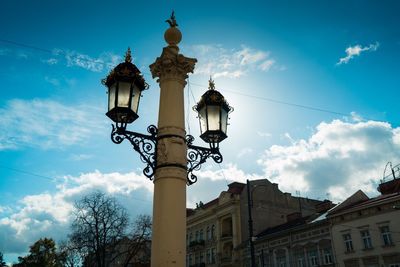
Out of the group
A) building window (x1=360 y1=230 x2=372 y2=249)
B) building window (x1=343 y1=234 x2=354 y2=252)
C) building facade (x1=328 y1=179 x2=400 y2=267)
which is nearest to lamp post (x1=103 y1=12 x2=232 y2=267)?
building facade (x1=328 y1=179 x2=400 y2=267)

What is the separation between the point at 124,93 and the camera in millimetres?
4895

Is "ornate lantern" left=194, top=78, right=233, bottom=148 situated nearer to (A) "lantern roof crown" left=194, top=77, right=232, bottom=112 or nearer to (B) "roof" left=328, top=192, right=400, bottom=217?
(A) "lantern roof crown" left=194, top=77, right=232, bottom=112

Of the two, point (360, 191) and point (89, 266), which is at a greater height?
point (360, 191)

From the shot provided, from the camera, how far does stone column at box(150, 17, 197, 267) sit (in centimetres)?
450

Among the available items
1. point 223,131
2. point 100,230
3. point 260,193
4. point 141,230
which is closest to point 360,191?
point 260,193

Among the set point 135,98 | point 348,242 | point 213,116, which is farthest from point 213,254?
point 135,98

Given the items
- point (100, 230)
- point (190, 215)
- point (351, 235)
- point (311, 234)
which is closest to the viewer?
point (351, 235)

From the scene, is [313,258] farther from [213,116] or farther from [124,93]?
[124,93]

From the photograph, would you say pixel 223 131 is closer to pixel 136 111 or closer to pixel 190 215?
pixel 136 111

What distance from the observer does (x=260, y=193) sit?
45156 millimetres

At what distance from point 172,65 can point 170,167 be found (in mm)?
1566

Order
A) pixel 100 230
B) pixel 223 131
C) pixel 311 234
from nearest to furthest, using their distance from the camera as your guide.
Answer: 1. pixel 223 131
2. pixel 311 234
3. pixel 100 230

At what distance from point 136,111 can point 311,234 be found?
3005 cm

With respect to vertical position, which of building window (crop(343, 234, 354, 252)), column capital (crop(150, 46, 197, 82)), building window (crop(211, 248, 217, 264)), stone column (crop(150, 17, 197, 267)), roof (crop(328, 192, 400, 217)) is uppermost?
roof (crop(328, 192, 400, 217))
